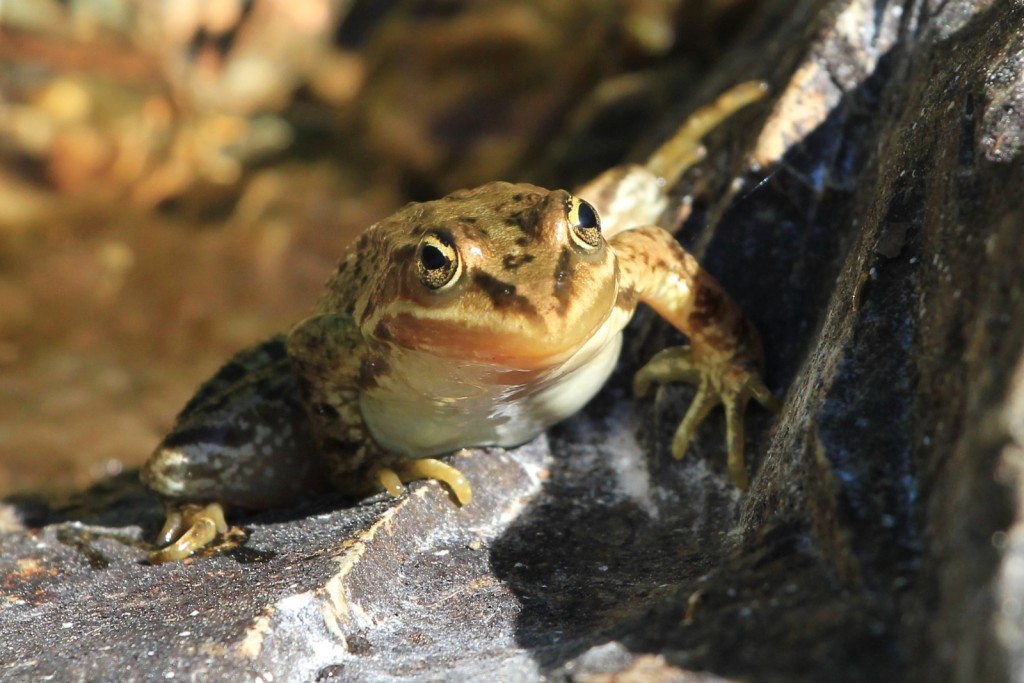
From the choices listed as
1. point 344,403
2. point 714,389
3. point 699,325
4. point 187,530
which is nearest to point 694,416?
point 714,389

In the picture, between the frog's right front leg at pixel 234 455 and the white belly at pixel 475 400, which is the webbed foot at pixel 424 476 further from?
the frog's right front leg at pixel 234 455

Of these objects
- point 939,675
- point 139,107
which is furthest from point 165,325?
point 939,675

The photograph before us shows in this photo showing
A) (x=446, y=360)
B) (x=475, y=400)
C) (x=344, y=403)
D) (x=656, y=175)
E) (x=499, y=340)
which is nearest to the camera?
(x=499, y=340)

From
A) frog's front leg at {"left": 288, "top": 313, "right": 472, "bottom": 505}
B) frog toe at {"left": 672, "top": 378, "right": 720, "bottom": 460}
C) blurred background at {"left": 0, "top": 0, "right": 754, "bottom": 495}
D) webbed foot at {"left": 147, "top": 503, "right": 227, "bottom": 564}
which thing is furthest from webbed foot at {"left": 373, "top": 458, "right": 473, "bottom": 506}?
blurred background at {"left": 0, "top": 0, "right": 754, "bottom": 495}

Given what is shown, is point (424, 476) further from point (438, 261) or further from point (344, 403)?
point (438, 261)

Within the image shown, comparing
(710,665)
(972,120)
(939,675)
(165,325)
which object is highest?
(165,325)

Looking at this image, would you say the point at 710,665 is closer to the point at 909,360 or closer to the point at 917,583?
the point at 917,583
